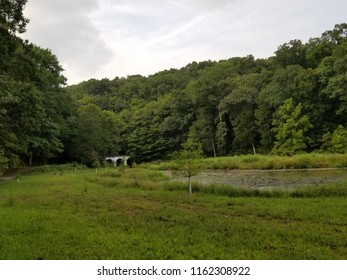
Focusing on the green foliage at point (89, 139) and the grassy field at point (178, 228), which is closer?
the grassy field at point (178, 228)

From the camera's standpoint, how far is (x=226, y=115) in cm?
7088

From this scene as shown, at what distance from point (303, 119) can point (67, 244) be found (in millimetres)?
48156

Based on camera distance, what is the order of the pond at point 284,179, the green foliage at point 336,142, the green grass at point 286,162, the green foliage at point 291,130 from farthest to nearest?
the green foliage at point 291,130 → the green foliage at point 336,142 → the green grass at point 286,162 → the pond at point 284,179

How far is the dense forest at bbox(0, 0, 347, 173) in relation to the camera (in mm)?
46719

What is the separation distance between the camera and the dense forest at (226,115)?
1839 inches

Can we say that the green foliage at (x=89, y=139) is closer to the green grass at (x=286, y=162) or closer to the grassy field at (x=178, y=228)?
the green grass at (x=286, y=162)

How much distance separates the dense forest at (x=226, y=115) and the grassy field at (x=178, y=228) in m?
11.1

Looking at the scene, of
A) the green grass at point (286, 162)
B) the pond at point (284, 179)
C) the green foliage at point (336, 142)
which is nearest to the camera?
the pond at point (284, 179)

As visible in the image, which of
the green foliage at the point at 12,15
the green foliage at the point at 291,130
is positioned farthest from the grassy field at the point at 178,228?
the green foliage at the point at 291,130

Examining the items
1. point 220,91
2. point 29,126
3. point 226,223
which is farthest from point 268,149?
point 226,223

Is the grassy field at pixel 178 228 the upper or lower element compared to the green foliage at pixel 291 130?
lower

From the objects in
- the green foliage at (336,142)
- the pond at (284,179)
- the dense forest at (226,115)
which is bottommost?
the pond at (284,179)

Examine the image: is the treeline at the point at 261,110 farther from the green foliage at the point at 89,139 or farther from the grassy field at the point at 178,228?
the grassy field at the point at 178,228

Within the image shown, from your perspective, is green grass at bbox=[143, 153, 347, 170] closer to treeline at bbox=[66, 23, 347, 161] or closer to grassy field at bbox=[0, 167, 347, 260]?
treeline at bbox=[66, 23, 347, 161]
